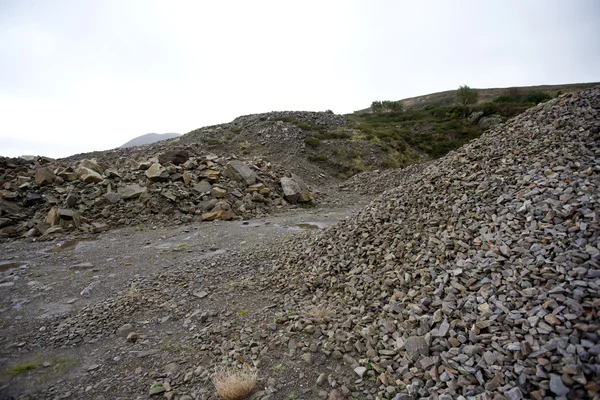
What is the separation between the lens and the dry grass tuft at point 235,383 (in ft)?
14.1

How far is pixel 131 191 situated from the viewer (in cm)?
1550

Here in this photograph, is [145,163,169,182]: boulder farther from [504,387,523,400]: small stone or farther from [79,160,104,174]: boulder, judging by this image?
[504,387,523,400]: small stone

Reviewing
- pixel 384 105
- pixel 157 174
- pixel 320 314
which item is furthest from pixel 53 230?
pixel 384 105

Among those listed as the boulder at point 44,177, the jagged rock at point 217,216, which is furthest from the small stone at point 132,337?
the boulder at point 44,177

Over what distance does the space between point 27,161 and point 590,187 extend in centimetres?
2752

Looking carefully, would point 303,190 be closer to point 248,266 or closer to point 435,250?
point 248,266

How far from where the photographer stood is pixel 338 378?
15.0ft

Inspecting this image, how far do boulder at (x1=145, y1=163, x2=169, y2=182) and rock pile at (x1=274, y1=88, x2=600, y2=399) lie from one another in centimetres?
1088

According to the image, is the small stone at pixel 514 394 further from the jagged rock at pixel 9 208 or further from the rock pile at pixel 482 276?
the jagged rock at pixel 9 208

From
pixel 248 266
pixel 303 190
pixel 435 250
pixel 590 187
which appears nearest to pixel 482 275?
pixel 435 250

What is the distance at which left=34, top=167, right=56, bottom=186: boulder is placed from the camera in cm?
1599

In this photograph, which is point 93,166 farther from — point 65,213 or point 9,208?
point 65,213

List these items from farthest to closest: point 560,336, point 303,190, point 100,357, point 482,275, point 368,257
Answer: point 303,190
point 368,257
point 100,357
point 482,275
point 560,336

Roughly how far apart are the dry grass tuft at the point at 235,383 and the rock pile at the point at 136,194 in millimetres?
10448
